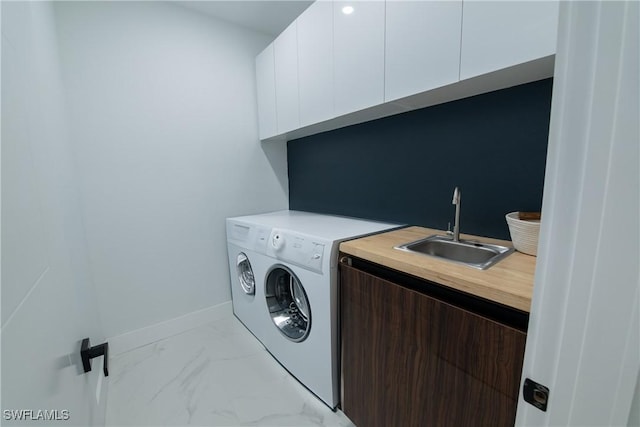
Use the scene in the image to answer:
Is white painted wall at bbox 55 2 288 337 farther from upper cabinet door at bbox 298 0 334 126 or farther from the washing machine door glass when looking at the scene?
upper cabinet door at bbox 298 0 334 126

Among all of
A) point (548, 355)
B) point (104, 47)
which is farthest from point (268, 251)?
point (104, 47)

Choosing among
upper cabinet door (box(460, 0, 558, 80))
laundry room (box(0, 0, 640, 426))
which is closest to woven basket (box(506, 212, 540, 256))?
laundry room (box(0, 0, 640, 426))

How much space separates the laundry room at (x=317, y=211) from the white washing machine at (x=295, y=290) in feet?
0.06

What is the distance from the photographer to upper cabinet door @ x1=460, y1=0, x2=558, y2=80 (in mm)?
816

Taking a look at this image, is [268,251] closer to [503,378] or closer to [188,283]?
[188,283]

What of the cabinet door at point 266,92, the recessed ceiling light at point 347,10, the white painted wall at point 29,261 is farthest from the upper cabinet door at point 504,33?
the cabinet door at point 266,92

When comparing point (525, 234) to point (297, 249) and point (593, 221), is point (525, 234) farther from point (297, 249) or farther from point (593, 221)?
point (297, 249)

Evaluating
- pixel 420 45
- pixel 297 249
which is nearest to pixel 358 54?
pixel 420 45

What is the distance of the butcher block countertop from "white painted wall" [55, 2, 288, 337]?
1.50 meters

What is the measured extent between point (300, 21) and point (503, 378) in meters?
2.11

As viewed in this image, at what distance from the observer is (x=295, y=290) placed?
1.80 meters

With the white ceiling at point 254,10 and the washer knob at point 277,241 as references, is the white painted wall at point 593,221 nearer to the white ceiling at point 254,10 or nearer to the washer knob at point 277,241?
the washer knob at point 277,241

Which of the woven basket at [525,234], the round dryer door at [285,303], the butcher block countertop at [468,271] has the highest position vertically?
the woven basket at [525,234]

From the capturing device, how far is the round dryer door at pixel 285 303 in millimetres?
1652
